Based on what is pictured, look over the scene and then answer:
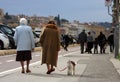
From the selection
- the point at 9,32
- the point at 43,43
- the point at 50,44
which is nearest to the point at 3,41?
the point at 9,32

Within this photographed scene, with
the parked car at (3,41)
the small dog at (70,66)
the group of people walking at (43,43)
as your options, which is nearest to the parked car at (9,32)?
the parked car at (3,41)

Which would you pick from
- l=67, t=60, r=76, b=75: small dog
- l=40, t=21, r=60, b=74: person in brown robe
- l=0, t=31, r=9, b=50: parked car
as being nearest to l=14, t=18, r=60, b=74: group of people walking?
l=40, t=21, r=60, b=74: person in brown robe

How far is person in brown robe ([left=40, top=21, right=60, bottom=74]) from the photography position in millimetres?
16859

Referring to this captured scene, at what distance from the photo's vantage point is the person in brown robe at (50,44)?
16859mm

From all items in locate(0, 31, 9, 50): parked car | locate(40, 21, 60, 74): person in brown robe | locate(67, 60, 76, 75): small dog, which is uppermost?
locate(40, 21, 60, 74): person in brown robe

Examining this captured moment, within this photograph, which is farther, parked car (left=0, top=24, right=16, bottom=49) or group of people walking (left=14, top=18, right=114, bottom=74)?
parked car (left=0, top=24, right=16, bottom=49)

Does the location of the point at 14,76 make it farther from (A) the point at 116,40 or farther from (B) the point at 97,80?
(A) the point at 116,40

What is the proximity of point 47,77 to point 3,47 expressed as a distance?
19824 millimetres

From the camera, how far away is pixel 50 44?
16.9 metres

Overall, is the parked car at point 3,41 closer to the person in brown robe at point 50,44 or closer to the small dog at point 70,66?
the person in brown robe at point 50,44

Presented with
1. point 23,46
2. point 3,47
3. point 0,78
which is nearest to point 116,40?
point 3,47

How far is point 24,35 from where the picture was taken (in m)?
16.9

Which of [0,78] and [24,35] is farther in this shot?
[24,35]

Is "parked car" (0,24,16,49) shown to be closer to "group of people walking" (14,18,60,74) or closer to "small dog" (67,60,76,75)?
"group of people walking" (14,18,60,74)
